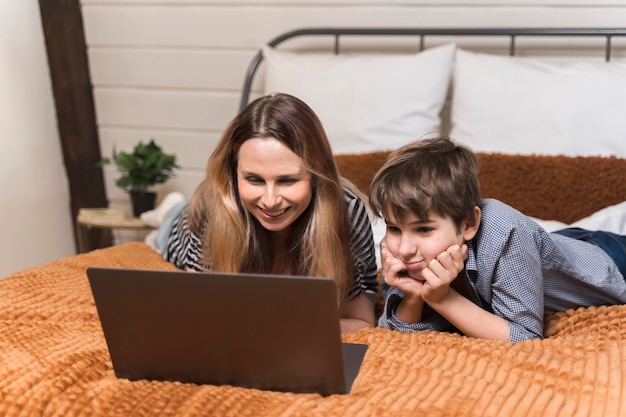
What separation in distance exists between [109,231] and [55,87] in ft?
1.90

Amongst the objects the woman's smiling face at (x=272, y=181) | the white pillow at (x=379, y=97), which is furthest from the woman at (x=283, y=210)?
the white pillow at (x=379, y=97)

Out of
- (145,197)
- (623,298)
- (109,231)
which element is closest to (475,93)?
(623,298)

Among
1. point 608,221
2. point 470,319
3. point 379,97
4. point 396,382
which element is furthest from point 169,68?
point 396,382

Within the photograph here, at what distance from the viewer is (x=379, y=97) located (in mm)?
2119

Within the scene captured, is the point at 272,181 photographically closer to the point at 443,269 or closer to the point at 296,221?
the point at 296,221

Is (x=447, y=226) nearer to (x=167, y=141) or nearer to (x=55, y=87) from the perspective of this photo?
(x=167, y=141)

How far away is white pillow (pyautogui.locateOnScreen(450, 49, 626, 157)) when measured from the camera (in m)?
1.92

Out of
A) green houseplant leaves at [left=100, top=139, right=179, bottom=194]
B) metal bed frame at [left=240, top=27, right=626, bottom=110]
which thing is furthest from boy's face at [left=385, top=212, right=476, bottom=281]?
green houseplant leaves at [left=100, top=139, right=179, bottom=194]

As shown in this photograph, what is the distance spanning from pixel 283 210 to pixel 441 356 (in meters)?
0.43

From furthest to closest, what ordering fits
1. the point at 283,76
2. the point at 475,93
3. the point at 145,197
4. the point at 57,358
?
the point at 145,197
the point at 283,76
the point at 475,93
the point at 57,358

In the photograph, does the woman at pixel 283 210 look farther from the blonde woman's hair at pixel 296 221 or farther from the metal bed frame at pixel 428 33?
the metal bed frame at pixel 428 33

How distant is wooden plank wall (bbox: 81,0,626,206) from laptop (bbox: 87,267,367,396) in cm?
154

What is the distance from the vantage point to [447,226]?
1312mm

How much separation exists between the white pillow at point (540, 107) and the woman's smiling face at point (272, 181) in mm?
768
